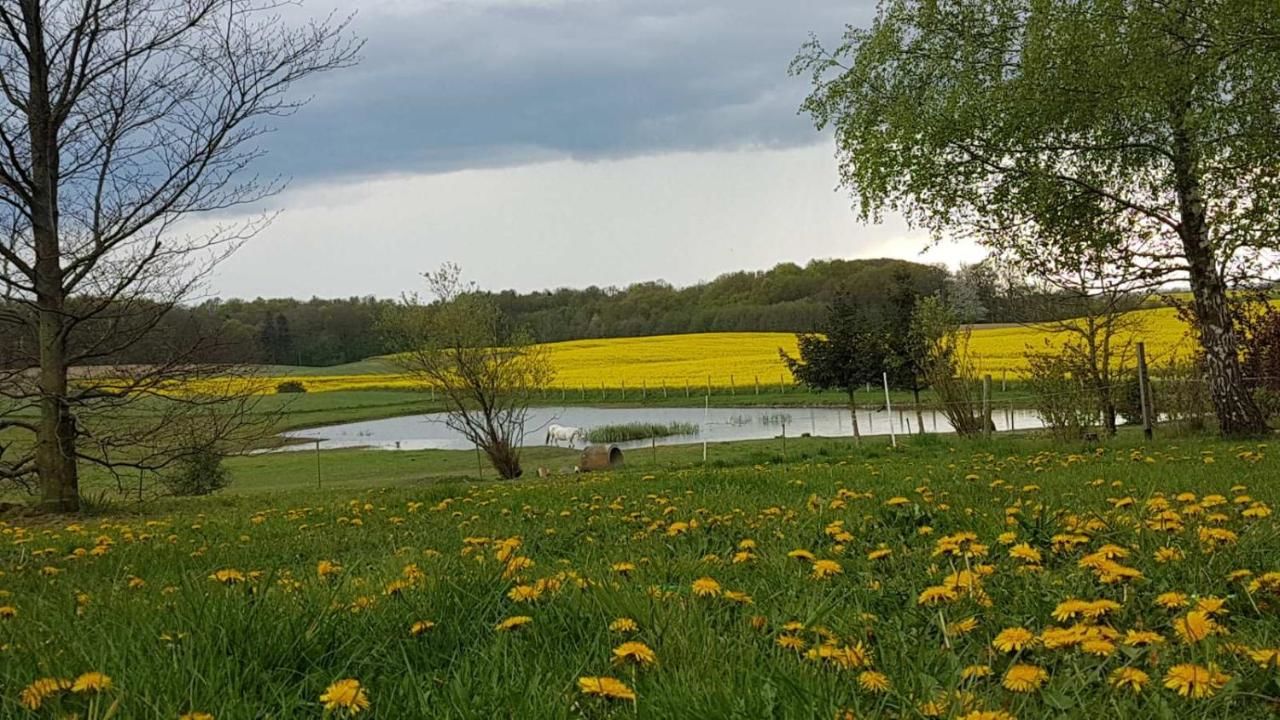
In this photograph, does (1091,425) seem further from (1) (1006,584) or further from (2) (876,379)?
(1) (1006,584)

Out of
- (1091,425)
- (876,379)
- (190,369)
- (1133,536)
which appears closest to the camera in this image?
(1133,536)

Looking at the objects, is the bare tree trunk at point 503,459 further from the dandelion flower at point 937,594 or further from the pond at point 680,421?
the dandelion flower at point 937,594

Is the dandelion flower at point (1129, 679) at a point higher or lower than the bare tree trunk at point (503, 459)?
higher

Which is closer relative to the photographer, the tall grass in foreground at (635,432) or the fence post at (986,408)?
the fence post at (986,408)

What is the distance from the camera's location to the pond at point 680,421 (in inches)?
1330

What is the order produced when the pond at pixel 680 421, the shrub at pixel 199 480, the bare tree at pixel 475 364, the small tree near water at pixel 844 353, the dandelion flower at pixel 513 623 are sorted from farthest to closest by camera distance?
1. the pond at pixel 680 421
2. the small tree near water at pixel 844 353
3. the bare tree at pixel 475 364
4. the shrub at pixel 199 480
5. the dandelion flower at pixel 513 623

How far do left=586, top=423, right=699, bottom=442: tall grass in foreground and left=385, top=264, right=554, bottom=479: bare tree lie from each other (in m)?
10.3

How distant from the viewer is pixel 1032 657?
2.10 m

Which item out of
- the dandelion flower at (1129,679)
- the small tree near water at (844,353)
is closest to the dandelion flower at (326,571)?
the dandelion flower at (1129,679)

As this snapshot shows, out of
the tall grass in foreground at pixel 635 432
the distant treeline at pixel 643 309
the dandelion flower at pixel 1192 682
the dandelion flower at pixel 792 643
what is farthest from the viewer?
the distant treeline at pixel 643 309

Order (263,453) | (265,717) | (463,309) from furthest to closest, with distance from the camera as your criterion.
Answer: (263,453) < (463,309) < (265,717)

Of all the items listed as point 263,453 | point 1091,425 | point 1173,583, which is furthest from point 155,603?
point 263,453

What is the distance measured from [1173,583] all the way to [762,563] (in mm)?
1389

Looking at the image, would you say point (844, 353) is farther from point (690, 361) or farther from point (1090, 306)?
point (690, 361)
